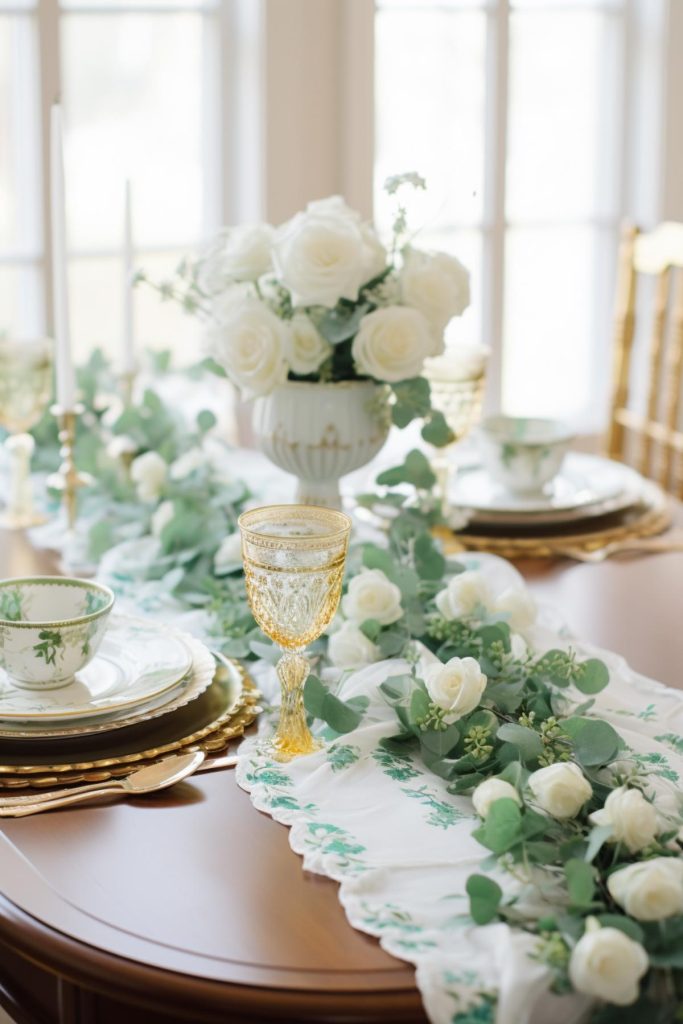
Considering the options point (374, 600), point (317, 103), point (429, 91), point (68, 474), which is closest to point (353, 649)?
point (374, 600)

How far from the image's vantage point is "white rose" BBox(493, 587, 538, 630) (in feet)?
4.36

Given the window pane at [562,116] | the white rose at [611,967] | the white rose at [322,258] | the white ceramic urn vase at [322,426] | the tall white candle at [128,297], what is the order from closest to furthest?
1. the white rose at [611,967]
2. the white rose at [322,258]
3. the white ceramic urn vase at [322,426]
4. the tall white candle at [128,297]
5. the window pane at [562,116]

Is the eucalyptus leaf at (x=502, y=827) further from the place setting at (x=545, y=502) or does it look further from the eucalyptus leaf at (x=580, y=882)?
the place setting at (x=545, y=502)

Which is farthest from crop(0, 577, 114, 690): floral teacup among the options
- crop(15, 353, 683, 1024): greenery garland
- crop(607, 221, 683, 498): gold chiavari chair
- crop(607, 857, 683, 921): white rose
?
crop(607, 221, 683, 498): gold chiavari chair

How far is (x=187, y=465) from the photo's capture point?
1894 mm

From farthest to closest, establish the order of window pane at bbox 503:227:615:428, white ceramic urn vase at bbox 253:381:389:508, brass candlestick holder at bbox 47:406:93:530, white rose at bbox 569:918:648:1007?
window pane at bbox 503:227:615:428 → brass candlestick holder at bbox 47:406:93:530 → white ceramic urn vase at bbox 253:381:389:508 → white rose at bbox 569:918:648:1007

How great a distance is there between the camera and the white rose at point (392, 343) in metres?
1.44

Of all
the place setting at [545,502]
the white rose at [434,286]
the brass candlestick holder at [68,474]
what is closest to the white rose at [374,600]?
the white rose at [434,286]

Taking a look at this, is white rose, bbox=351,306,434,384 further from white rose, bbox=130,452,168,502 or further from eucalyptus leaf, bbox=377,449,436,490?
white rose, bbox=130,452,168,502

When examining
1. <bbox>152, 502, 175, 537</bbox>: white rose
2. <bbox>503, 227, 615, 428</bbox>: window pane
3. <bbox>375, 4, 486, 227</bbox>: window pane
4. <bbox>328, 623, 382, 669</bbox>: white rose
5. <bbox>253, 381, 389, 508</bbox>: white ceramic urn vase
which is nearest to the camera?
<bbox>328, 623, 382, 669</bbox>: white rose

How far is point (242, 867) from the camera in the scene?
3.30ft

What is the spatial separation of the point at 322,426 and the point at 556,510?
475mm

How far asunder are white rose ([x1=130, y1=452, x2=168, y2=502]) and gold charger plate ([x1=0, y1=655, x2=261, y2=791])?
615 millimetres

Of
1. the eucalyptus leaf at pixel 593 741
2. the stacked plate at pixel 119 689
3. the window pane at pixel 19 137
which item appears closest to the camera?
the eucalyptus leaf at pixel 593 741
